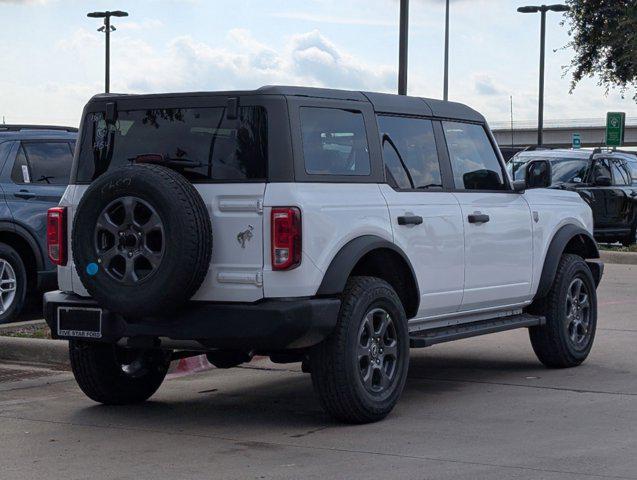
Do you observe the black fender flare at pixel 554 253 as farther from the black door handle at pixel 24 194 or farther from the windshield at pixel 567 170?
the windshield at pixel 567 170

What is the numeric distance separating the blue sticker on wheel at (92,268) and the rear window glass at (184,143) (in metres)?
0.69

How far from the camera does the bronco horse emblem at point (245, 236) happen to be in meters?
7.18

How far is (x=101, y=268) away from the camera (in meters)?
7.34

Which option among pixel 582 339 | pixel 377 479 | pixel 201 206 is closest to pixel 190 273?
pixel 201 206

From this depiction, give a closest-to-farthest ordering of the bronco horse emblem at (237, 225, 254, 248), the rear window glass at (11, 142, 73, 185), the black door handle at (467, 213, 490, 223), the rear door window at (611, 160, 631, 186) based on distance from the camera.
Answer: the bronco horse emblem at (237, 225, 254, 248)
the black door handle at (467, 213, 490, 223)
the rear window glass at (11, 142, 73, 185)
the rear door window at (611, 160, 631, 186)

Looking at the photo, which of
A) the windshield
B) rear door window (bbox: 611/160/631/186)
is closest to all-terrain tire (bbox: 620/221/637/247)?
rear door window (bbox: 611/160/631/186)

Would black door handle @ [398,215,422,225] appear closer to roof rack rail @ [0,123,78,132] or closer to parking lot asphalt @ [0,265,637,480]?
parking lot asphalt @ [0,265,637,480]

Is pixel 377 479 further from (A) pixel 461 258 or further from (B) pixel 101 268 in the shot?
(A) pixel 461 258

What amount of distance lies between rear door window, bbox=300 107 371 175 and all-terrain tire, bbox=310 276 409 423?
0.68 meters

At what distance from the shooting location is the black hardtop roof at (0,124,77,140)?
41.4 ft

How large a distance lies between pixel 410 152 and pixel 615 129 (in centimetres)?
2415

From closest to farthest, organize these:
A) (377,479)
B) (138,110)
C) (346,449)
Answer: (377,479), (346,449), (138,110)

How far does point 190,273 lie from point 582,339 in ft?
13.2

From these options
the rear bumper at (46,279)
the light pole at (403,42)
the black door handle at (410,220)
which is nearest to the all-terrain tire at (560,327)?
the black door handle at (410,220)
